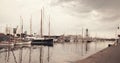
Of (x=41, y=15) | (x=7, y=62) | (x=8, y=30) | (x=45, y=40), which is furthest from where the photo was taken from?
(x=8, y=30)

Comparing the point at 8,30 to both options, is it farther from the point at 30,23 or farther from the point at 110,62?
the point at 110,62

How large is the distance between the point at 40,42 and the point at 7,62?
9037cm

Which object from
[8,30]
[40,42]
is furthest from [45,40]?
[8,30]

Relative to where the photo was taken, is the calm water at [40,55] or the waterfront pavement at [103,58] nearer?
the waterfront pavement at [103,58]

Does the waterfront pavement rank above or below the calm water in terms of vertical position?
above

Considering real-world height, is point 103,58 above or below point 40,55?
above

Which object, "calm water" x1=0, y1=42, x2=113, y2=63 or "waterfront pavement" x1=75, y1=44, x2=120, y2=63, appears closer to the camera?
"waterfront pavement" x1=75, y1=44, x2=120, y2=63

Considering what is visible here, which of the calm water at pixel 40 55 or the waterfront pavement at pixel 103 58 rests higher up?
the waterfront pavement at pixel 103 58

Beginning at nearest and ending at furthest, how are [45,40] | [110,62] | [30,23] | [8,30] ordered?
[110,62], [45,40], [30,23], [8,30]

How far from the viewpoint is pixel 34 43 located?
126 meters

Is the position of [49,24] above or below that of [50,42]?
above

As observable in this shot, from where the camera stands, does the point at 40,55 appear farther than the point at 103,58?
Yes

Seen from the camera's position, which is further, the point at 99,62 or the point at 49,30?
the point at 49,30

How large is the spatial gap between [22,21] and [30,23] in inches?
432
